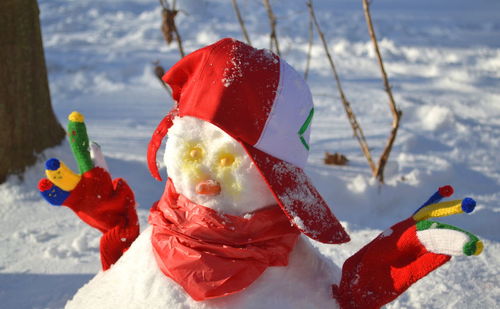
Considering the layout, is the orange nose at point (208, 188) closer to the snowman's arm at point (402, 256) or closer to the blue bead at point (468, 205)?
the snowman's arm at point (402, 256)

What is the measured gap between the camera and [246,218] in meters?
1.09

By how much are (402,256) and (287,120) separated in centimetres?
38

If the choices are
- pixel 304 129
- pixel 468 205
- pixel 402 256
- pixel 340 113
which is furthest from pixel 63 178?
pixel 340 113

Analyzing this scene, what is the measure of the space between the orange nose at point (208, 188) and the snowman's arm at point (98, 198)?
429 mm

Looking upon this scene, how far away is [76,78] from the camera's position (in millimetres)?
3830

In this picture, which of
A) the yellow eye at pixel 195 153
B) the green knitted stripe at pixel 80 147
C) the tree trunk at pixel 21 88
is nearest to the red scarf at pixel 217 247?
the yellow eye at pixel 195 153

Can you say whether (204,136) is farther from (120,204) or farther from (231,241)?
(120,204)

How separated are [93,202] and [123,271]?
0.27 metres

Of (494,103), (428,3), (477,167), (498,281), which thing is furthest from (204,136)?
(428,3)

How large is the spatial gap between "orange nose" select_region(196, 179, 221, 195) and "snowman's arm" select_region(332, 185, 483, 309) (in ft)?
1.18

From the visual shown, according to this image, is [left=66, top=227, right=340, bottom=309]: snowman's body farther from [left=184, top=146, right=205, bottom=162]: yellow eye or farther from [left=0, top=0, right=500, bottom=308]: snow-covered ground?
[left=0, top=0, right=500, bottom=308]: snow-covered ground

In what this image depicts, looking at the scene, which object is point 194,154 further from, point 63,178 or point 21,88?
point 21,88

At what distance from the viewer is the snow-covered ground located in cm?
180

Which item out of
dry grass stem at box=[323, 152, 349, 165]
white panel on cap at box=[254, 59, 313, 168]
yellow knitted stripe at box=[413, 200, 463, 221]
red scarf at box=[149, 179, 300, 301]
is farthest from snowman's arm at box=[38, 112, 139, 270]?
dry grass stem at box=[323, 152, 349, 165]
